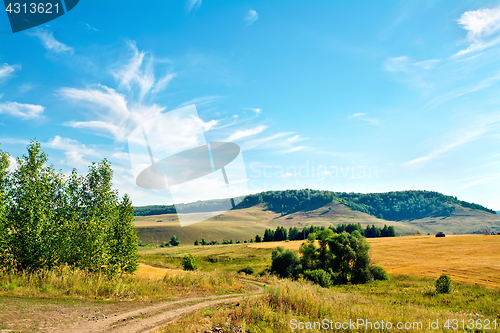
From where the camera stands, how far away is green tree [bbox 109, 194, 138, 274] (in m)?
22.9

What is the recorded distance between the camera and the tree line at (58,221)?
57.4 ft

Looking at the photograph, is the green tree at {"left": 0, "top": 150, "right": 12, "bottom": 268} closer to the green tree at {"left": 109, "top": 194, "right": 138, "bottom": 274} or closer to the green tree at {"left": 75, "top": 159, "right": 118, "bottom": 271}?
the green tree at {"left": 75, "top": 159, "right": 118, "bottom": 271}

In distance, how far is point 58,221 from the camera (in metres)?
19.7

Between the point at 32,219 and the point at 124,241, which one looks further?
the point at 124,241

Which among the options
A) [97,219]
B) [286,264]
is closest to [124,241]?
[97,219]

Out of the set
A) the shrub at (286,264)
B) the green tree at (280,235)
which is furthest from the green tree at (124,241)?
the green tree at (280,235)

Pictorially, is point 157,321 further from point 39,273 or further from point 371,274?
point 371,274

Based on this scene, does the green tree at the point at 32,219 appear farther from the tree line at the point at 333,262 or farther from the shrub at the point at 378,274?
the shrub at the point at 378,274

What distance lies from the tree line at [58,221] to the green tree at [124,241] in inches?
3.0

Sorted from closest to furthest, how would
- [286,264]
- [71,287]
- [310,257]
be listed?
[71,287] < [310,257] < [286,264]

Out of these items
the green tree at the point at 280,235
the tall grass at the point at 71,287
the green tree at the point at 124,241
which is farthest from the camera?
the green tree at the point at 280,235

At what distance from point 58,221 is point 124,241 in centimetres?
583

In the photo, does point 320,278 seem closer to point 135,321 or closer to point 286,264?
point 286,264

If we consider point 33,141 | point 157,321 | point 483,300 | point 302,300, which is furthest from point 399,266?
point 33,141
